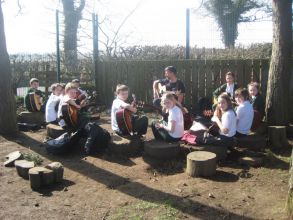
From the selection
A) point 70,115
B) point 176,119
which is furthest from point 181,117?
point 70,115

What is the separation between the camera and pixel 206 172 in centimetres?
557

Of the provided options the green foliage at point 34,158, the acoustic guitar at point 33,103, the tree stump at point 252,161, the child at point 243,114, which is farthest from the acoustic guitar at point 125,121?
the acoustic guitar at point 33,103

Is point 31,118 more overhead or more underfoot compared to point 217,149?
more overhead

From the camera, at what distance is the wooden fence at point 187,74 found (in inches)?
381

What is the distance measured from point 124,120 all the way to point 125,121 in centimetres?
3

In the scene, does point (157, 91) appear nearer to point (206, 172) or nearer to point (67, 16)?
point (206, 172)

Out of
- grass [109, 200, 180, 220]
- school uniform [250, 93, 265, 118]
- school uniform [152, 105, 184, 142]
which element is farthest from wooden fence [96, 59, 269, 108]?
grass [109, 200, 180, 220]

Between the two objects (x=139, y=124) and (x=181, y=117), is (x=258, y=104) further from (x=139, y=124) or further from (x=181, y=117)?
(x=139, y=124)

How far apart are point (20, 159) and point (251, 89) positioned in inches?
169

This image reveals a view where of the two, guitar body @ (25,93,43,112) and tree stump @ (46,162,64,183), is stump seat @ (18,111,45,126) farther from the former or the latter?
tree stump @ (46,162,64,183)

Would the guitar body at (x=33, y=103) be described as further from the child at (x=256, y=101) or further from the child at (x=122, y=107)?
the child at (x=256, y=101)

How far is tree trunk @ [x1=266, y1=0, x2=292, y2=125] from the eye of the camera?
7.61 meters

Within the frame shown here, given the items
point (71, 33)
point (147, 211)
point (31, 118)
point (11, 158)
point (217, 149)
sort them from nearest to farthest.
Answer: point (147, 211) → point (217, 149) → point (11, 158) → point (31, 118) → point (71, 33)

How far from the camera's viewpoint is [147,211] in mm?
4516
